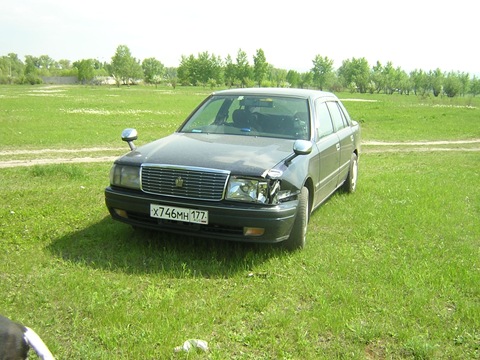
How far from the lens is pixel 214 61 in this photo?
10569 cm

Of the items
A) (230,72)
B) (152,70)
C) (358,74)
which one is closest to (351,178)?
(230,72)

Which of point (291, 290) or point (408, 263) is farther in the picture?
point (408, 263)

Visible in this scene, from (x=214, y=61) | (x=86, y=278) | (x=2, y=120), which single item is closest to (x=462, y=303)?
(x=86, y=278)

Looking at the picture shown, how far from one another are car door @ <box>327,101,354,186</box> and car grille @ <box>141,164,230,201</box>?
9.43 feet

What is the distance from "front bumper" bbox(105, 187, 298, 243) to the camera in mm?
4363

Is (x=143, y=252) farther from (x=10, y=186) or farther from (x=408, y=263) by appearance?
(x=10, y=186)

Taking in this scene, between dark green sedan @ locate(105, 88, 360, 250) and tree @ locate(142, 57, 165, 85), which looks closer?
dark green sedan @ locate(105, 88, 360, 250)

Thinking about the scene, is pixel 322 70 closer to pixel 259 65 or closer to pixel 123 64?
pixel 259 65

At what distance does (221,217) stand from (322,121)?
253cm

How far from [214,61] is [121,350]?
106349mm

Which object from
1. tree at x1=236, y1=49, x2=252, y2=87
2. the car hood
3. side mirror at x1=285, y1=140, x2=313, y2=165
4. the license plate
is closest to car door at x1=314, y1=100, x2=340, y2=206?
the car hood

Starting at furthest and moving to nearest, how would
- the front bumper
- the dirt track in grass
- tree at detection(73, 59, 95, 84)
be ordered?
1. tree at detection(73, 59, 95, 84)
2. the dirt track in grass
3. the front bumper

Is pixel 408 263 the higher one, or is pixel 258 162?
pixel 258 162

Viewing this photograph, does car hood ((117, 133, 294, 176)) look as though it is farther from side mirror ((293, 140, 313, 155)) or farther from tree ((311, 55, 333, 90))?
tree ((311, 55, 333, 90))
